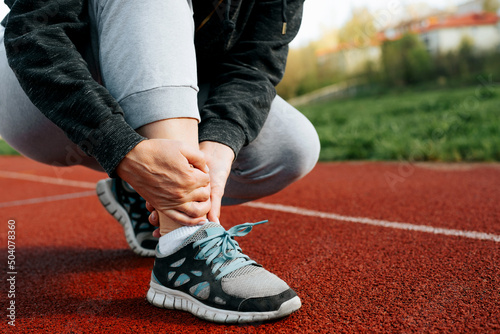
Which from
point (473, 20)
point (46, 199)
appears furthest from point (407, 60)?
point (473, 20)

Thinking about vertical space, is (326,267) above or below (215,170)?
below

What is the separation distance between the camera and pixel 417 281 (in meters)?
1.27

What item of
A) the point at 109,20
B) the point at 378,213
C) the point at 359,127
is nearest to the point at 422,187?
the point at 378,213

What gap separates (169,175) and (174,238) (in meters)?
0.22

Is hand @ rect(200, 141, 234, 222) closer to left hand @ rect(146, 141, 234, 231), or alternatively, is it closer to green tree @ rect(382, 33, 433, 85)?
left hand @ rect(146, 141, 234, 231)

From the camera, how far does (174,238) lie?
111cm

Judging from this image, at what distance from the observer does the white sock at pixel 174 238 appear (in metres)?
1.09

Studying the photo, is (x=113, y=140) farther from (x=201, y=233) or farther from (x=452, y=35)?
(x=452, y=35)

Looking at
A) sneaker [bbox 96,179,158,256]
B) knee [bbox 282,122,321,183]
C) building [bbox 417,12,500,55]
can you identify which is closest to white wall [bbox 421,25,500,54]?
building [bbox 417,12,500,55]

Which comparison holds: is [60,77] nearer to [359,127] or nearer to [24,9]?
[24,9]

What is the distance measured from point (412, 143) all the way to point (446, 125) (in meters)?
1.38

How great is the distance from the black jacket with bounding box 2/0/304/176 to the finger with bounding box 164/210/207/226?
166mm

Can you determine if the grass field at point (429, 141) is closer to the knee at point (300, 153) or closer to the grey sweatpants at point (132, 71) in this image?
the knee at point (300, 153)

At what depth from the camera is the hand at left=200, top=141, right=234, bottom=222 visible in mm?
1134
